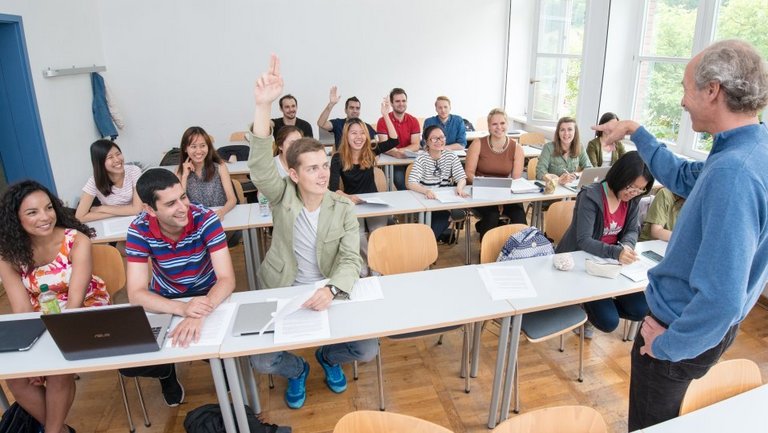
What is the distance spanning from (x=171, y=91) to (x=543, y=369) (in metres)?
5.95

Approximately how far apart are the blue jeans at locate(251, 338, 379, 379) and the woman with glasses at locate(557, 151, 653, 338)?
1.23 meters

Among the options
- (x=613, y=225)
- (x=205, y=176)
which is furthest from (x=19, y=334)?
(x=613, y=225)

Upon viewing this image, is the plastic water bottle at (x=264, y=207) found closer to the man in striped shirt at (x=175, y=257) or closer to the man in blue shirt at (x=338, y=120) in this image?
the man in striped shirt at (x=175, y=257)

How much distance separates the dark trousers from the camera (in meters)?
1.45

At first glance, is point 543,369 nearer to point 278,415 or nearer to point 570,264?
point 570,264

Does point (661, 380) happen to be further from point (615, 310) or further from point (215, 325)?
point (215, 325)

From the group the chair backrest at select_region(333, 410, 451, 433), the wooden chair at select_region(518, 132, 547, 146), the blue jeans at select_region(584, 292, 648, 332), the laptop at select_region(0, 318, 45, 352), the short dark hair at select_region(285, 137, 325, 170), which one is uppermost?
the short dark hair at select_region(285, 137, 325, 170)

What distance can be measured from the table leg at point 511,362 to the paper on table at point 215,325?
1223 mm

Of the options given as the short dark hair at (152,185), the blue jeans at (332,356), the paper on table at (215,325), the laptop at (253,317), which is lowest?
the blue jeans at (332,356)

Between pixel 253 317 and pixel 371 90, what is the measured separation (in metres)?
5.69

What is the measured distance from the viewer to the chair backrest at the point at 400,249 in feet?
8.88

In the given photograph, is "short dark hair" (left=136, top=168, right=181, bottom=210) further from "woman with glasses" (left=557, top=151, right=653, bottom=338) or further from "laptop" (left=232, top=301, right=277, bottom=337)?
"woman with glasses" (left=557, top=151, right=653, bottom=338)

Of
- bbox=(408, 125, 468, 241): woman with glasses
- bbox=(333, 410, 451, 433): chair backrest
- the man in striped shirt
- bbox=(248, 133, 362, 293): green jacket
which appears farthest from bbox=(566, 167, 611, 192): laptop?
bbox=(333, 410, 451, 433): chair backrest

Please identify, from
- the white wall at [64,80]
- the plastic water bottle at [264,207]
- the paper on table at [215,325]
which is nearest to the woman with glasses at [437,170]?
the plastic water bottle at [264,207]
